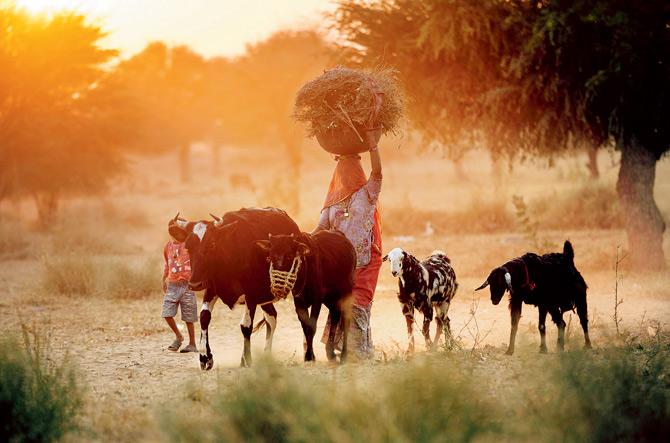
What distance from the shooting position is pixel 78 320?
13094mm

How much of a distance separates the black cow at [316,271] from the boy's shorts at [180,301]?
7.10 ft

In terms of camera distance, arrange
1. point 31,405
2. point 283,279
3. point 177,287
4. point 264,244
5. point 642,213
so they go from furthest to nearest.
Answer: point 642,213, point 177,287, point 264,244, point 283,279, point 31,405

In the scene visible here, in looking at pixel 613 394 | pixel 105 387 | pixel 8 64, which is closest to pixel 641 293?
pixel 613 394

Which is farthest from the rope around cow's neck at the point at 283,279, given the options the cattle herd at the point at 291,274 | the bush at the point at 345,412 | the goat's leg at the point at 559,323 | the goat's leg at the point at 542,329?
the goat's leg at the point at 559,323

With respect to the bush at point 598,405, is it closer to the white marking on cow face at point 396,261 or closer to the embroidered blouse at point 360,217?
the white marking on cow face at point 396,261

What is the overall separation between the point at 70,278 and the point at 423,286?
8.16 meters

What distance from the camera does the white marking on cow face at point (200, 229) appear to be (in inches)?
340

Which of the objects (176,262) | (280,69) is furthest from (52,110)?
(176,262)

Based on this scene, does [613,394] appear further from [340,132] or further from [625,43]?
[625,43]

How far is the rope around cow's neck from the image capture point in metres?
8.26

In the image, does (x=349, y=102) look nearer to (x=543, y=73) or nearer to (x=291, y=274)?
(x=291, y=274)

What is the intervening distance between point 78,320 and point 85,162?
57.9ft

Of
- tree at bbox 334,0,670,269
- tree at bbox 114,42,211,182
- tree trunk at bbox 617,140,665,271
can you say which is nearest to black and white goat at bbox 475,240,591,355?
tree at bbox 334,0,670,269

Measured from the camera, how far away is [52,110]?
27.9m
